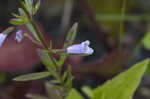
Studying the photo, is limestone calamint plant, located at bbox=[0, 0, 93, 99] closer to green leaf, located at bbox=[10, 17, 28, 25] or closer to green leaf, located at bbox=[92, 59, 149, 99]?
green leaf, located at bbox=[10, 17, 28, 25]

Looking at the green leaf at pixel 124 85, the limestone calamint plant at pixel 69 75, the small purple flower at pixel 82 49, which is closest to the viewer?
the small purple flower at pixel 82 49

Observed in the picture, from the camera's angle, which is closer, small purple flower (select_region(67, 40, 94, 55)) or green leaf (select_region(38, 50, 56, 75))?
small purple flower (select_region(67, 40, 94, 55))

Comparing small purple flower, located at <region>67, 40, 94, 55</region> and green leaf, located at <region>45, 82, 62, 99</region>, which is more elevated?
small purple flower, located at <region>67, 40, 94, 55</region>

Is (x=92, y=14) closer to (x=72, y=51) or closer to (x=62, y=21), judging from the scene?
(x=62, y=21)

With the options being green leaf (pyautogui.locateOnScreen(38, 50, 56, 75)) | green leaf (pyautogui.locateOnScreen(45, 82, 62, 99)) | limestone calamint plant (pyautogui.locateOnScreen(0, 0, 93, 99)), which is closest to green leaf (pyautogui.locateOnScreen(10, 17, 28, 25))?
limestone calamint plant (pyautogui.locateOnScreen(0, 0, 93, 99))

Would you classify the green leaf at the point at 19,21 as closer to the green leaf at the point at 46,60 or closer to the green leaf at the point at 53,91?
the green leaf at the point at 46,60

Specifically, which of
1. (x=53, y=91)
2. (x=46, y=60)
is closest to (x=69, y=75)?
(x=46, y=60)

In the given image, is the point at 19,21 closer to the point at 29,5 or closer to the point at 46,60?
the point at 29,5

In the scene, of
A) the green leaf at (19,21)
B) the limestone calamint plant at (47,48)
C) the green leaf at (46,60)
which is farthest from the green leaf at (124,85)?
the green leaf at (19,21)
